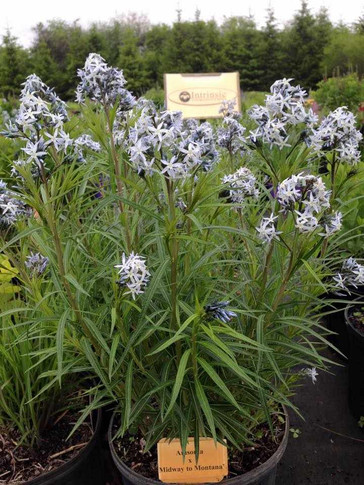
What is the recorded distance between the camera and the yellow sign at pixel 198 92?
5441mm

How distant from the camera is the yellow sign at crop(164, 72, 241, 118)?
17.9 feet

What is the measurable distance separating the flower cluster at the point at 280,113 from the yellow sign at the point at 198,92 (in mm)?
4230

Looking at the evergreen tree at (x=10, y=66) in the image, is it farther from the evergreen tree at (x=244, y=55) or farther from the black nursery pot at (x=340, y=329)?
the black nursery pot at (x=340, y=329)

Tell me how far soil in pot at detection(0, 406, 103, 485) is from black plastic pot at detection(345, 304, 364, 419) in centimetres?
120

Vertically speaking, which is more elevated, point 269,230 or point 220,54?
point 220,54

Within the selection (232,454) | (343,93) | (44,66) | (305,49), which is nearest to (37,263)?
(232,454)

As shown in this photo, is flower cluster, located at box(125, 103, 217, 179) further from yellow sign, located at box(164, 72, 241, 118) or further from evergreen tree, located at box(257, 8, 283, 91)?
evergreen tree, located at box(257, 8, 283, 91)

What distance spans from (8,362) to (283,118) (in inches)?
49.8

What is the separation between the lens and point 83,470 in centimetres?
167

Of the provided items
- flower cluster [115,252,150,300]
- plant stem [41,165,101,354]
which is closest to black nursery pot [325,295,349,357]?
plant stem [41,165,101,354]

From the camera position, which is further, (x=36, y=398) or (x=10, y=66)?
(x=10, y=66)

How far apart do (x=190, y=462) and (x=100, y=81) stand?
1.16 m

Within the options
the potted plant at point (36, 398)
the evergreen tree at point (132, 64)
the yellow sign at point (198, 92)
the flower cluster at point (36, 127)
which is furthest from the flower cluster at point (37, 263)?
the evergreen tree at point (132, 64)

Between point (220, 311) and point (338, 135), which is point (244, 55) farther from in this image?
point (220, 311)
